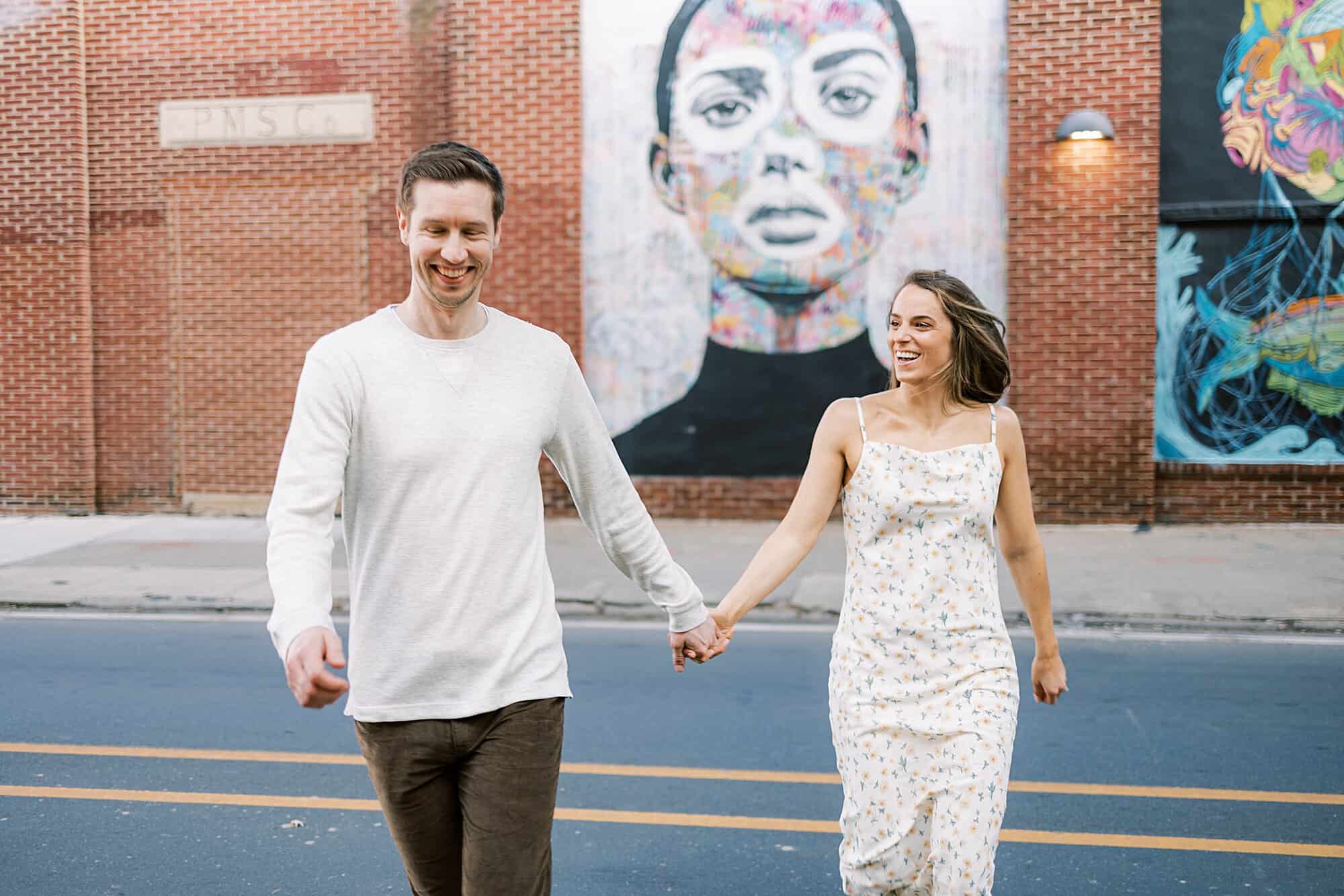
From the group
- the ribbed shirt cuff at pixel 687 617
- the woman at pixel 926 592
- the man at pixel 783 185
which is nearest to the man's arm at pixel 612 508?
the ribbed shirt cuff at pixel 687 617

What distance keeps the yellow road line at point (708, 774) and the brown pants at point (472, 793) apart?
2814 millimetres

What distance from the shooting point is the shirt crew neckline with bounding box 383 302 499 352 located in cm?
273

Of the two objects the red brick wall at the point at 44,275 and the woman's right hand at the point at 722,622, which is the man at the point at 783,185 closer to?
the red brick wall at the point at 44,275

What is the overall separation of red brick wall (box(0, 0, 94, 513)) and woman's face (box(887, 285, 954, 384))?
12945mm

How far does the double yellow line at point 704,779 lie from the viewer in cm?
469

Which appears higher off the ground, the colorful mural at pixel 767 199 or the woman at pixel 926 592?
the colorful mural at pixel 767 199

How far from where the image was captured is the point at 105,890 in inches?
171

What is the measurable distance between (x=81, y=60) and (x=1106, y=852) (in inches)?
534

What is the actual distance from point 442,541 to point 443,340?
0.44m

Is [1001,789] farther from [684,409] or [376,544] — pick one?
[684,409]

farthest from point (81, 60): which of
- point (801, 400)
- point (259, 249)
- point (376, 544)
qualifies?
point (376, 544)

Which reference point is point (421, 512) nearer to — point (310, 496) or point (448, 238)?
point (310, 496)

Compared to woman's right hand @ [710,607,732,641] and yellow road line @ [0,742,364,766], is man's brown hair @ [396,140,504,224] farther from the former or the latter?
yellow road line @ [0,742,364,766]

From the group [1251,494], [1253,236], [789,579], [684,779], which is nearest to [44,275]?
[789,579]
